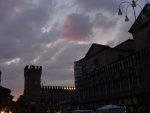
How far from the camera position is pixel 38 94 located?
93750 millimetres

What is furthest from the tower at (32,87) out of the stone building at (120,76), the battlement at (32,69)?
the stone building at (120,76)

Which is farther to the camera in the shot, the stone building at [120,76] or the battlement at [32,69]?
the battlement at [32,69]

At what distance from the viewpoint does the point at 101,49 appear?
61312 millimetres

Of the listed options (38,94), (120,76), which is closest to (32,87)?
(38,94)

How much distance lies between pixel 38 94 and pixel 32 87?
3373 mm

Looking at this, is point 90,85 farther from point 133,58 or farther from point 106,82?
point 133,58

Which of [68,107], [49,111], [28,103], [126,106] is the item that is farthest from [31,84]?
[126,106]

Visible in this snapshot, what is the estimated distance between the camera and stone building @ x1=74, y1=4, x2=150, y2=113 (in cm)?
4425

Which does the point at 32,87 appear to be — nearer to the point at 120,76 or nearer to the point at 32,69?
the point at 32,69

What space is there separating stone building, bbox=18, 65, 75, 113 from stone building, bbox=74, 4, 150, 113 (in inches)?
1007

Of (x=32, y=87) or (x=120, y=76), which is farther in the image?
(x=32, y=87)

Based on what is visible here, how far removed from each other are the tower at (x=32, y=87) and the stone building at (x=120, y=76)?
26174 mm

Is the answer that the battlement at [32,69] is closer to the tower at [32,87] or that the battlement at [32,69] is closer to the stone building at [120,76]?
the tower at [32,87]

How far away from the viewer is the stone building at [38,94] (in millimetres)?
91875
